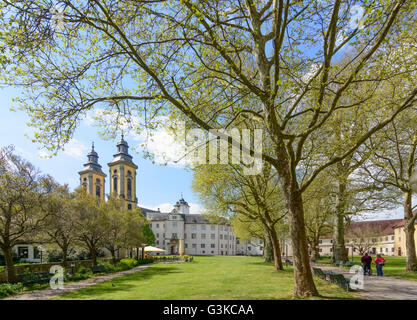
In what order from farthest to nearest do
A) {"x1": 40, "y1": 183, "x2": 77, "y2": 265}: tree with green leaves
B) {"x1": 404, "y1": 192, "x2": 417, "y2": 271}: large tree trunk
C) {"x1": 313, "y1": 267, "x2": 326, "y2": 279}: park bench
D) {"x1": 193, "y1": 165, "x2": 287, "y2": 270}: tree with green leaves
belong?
{"x1": 404, "y1": 192, "x2": 417, "y2": 271}: large tree trunk → {"x1": 193, "y1": 165, "x2": 287, "y2": 270}: tree with green leaves → {"x1": 40, "y1": 183, "x2": 77, "y2": 265}: tree with green leaves → {"x1": 313, "y1": 267, "x2": 326, "y2": 279}: park bench

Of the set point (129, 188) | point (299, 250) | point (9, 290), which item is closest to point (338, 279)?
point (299, 250)

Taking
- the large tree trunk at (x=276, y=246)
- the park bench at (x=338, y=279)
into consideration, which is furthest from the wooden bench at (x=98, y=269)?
the park bench at (x=338, y=279)

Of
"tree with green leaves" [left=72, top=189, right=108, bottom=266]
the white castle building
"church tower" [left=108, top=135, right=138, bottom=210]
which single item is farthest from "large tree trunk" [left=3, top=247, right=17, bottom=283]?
the white castle building

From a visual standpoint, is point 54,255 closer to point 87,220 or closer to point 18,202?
point 87,220

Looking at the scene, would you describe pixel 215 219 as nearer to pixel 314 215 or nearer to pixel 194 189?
pixel 194 189

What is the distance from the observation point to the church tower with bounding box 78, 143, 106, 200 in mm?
68562

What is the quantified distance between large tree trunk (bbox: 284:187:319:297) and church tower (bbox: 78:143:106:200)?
6379 cm

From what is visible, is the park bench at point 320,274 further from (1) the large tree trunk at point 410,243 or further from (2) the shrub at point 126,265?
(2) the shrub at point 126,265

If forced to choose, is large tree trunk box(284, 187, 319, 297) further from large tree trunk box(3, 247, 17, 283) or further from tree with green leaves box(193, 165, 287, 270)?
large tree trunk box(3, 247, 17, 283)

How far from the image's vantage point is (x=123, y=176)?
7069 centimetres

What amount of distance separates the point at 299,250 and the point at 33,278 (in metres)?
17.4

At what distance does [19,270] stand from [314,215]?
3025 cm

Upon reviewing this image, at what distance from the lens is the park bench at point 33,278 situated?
1725cm

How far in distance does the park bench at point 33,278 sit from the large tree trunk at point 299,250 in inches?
619
